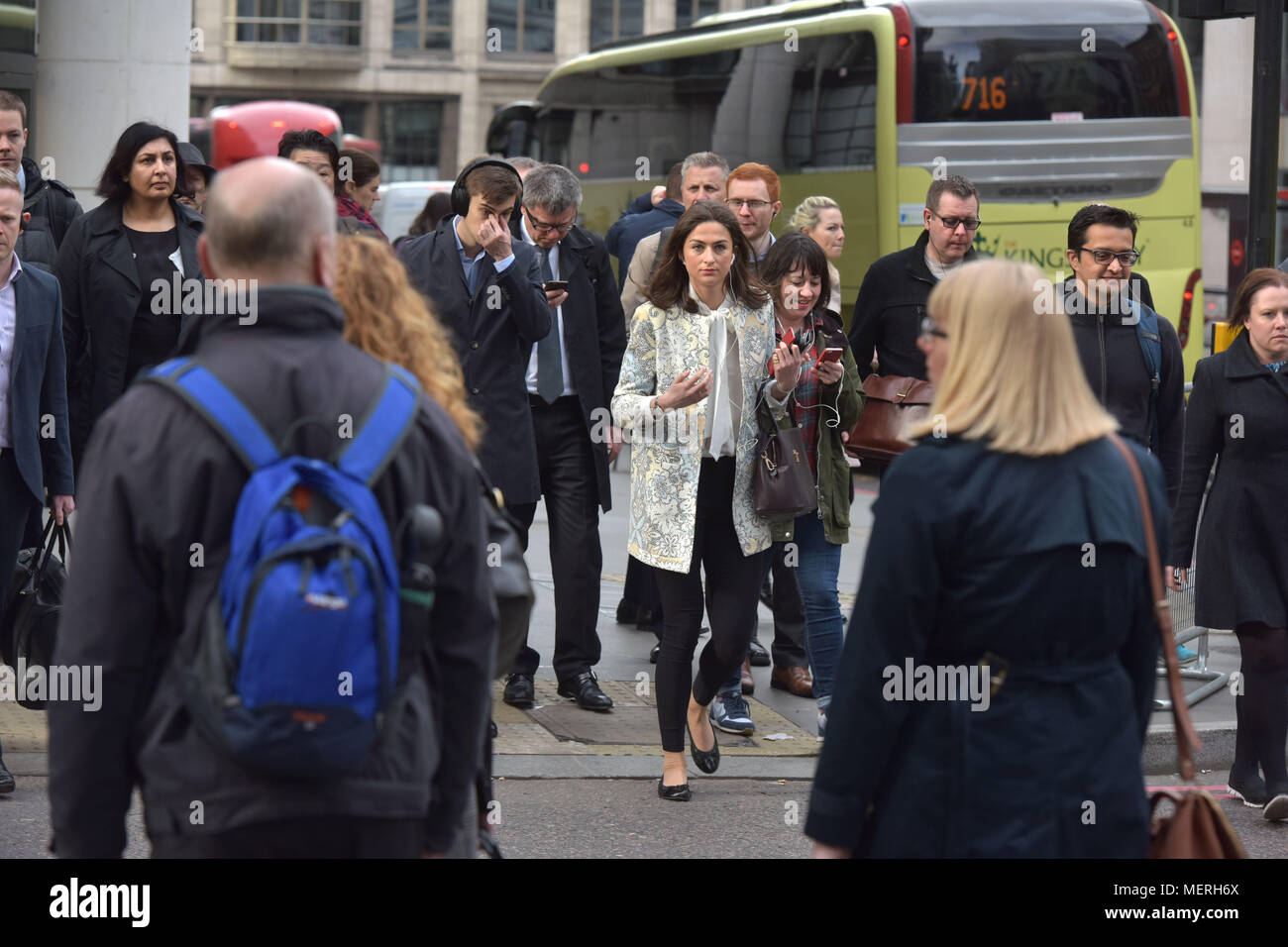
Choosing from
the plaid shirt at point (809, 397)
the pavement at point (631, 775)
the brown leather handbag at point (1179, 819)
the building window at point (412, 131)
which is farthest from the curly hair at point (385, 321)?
the building window at point (412, 131)

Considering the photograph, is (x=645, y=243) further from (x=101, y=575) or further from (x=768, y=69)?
(x=768, y=69)

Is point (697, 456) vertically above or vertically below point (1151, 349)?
below

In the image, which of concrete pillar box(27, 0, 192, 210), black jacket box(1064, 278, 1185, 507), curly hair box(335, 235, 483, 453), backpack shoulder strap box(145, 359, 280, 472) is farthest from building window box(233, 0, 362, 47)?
backpack shoulder strap box(145, 359, 280, 472)

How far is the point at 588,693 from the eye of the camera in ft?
22.7

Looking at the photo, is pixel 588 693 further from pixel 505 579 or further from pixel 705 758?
pixel 505 579

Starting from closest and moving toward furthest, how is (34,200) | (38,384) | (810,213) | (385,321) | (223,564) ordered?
(223,564)
(385,321)
(38,384)
(34,200)
(810,213)

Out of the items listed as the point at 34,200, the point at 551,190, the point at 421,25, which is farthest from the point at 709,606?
the point at 421,25

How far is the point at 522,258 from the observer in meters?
6.38

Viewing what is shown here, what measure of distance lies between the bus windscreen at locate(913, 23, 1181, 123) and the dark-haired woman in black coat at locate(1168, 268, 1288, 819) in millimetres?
9542

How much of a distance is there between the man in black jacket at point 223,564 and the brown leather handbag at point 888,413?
3956 millimetres

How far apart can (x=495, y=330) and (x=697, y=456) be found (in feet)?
3.40

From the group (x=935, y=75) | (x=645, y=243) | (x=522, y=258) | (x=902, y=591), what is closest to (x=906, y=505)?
(x=902, y=591)

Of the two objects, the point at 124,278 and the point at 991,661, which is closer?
the point at 991,661

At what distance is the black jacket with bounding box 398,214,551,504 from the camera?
20.9ft
